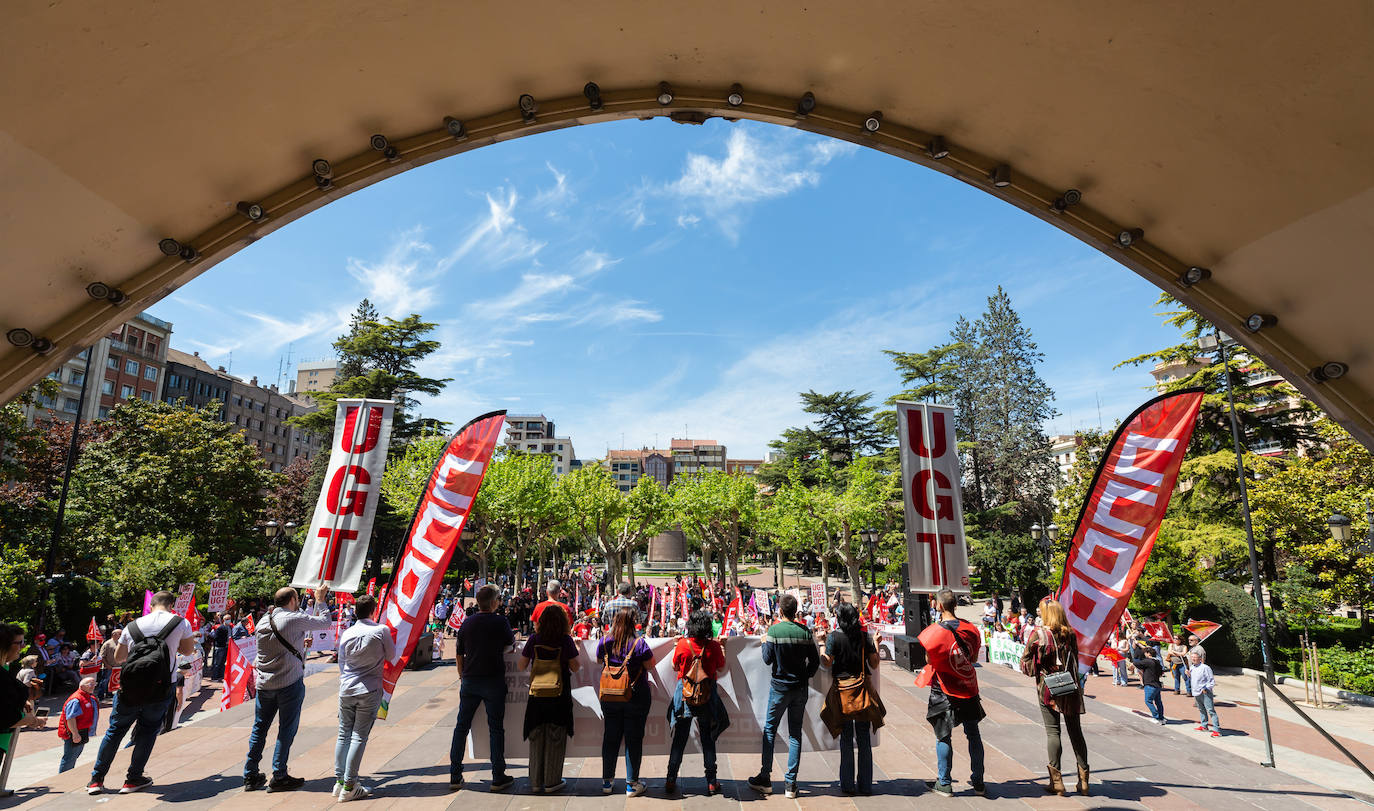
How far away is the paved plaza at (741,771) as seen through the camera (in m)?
5.04

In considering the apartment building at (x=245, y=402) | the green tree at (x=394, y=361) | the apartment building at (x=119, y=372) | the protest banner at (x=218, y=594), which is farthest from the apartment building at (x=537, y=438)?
the protest banner at (x=218, y=594)

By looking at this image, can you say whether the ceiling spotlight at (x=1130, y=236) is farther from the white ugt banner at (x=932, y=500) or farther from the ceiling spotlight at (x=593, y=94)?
the white ugt banner at (x=932, y=500)

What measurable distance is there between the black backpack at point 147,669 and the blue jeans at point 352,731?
167 centimetres

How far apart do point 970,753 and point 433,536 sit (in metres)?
5.10

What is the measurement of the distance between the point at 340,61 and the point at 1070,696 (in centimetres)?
669

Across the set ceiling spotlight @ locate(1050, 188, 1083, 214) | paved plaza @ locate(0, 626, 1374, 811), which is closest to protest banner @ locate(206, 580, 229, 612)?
paved plaza @ locate(0, 626, 1374, 811)

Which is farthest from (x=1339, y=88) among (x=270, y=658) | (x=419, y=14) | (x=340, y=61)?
(x=270, y=658)

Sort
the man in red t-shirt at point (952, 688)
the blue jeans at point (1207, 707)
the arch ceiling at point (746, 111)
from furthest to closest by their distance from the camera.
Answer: the blue jeans at point (1207, 707) → the man in red t-shirt at point (952, 688) → the arch ceiling at point (746, 111)

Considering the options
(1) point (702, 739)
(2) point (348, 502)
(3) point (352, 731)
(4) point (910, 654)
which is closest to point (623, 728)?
(1) point (702, 739)

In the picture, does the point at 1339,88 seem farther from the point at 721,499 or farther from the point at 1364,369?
the point at 721,499

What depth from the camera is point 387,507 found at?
33.6 m

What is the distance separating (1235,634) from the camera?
50.9 ft

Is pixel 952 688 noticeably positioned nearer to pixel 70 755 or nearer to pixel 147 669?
pixel 147 669

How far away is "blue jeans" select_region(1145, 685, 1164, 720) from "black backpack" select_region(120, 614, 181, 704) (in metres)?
12.6
